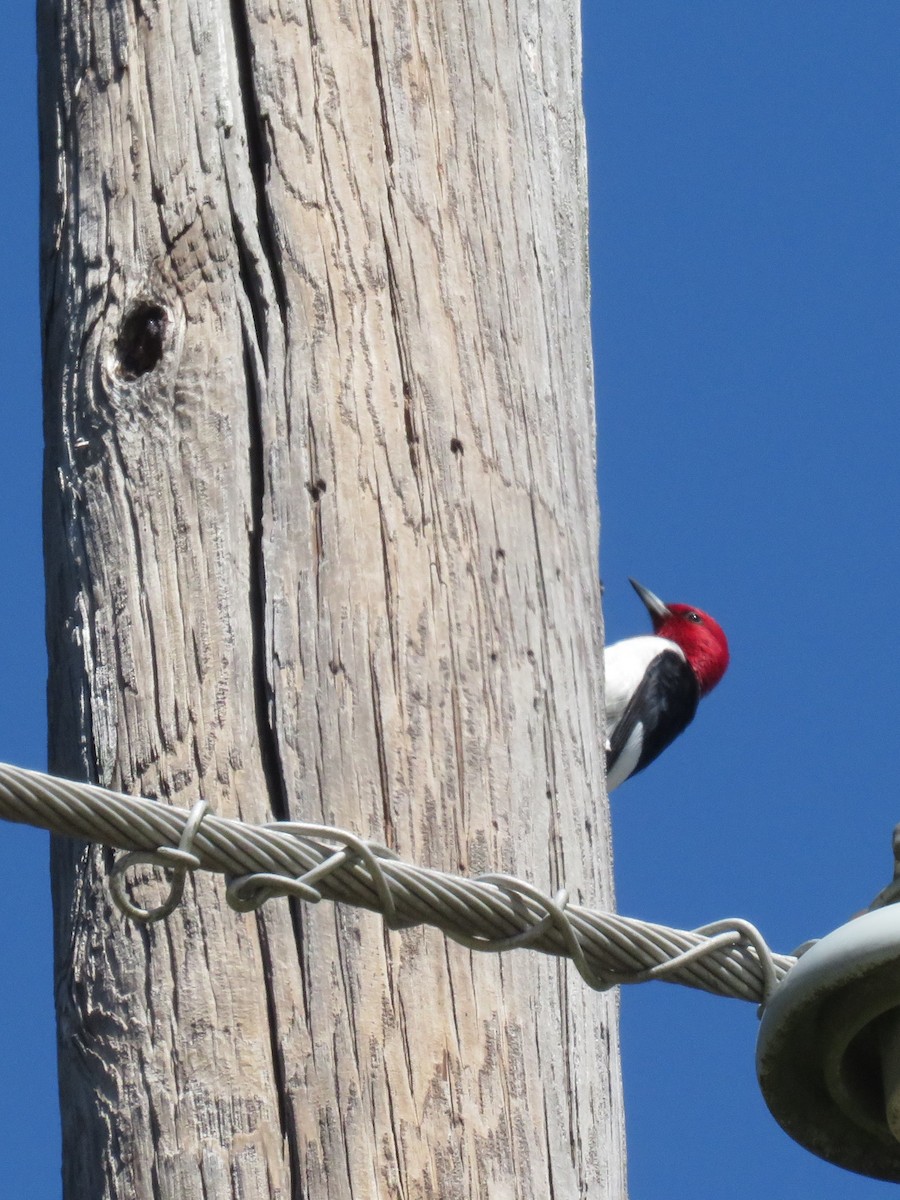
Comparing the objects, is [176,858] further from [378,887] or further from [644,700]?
[644,700]

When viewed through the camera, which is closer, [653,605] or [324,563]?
[324,563]

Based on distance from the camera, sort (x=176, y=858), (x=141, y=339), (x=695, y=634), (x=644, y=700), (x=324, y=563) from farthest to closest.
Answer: (x=695, y=634) < (x=644, y=700) < (x=141, y=339) < (x=324, y=563) < (x=176, y=858)

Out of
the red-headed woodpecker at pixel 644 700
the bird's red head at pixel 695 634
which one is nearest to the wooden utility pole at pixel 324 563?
the red-headed woodpecker at pixel 644 700

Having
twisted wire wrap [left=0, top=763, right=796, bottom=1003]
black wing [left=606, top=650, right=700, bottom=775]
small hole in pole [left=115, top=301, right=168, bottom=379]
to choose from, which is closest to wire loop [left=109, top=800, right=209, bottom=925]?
twisted wire wrap [left=0, top=763, right=796, bottom=1003]

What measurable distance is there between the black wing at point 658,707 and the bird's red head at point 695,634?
3.60 feet

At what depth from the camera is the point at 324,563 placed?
257cm

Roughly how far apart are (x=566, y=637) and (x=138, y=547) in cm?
56

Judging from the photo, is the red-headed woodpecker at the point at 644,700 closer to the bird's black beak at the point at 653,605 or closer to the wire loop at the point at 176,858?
the bird's black beak at the point at 653,605

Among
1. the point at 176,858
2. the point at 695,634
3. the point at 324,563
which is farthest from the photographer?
the point at 695,634

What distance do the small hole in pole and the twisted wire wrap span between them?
2.64 ft

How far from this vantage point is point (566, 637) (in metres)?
2.71

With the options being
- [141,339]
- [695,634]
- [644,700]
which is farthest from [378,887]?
[695,634]

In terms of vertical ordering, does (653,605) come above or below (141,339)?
above

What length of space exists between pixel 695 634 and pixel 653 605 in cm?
32
